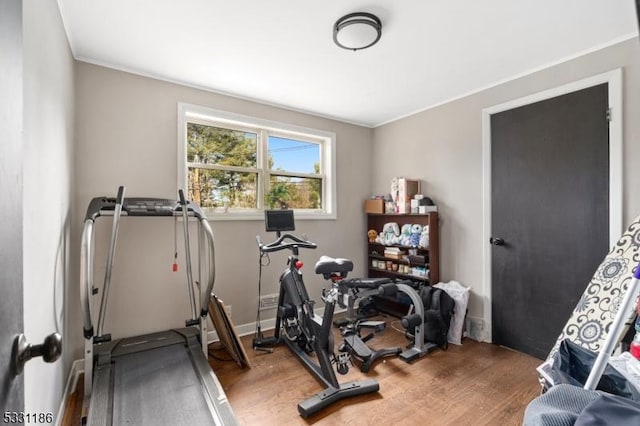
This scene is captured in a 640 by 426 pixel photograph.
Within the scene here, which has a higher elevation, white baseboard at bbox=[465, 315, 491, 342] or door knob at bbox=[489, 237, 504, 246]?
door knob at bbox=[489, 237, 504, 246]

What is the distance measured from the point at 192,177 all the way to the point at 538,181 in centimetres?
321

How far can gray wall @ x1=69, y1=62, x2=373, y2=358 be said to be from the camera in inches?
95.7

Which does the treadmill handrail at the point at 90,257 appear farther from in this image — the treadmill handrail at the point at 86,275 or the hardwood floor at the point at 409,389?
the hardwood floor at the point at 409,389

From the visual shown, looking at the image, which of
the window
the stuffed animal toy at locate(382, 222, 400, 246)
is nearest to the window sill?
the window

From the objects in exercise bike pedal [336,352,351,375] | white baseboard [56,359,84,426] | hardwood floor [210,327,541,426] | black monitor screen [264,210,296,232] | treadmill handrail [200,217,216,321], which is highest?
black monitor screen [264,210,296,232]

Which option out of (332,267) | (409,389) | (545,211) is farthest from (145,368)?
(545,211)

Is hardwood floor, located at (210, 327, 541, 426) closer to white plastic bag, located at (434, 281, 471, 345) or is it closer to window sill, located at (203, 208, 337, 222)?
white plastic bag, located at (434, 281, 471, 345)

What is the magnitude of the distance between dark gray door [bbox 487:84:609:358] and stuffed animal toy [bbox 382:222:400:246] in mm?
1077

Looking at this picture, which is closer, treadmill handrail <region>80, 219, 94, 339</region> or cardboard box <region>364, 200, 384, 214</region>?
treadmill handrail <region>80, 219, 94, 339</region>

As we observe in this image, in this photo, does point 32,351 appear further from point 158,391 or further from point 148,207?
point 148,207

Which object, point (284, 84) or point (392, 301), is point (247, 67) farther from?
point (392, 301)

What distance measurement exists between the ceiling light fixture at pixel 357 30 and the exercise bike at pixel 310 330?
1.55 metres

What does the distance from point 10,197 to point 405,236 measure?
11.0ft

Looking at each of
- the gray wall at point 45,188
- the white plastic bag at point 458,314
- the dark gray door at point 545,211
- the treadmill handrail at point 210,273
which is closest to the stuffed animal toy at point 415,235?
the white plastic bag at point 458,314
